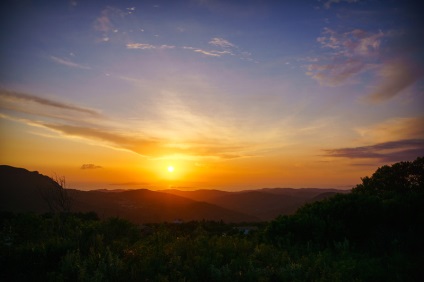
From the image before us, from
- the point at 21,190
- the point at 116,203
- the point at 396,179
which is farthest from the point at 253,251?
the point at 21,190

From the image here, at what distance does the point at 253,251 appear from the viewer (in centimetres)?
774

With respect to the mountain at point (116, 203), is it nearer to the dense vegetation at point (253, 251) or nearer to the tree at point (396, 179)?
the tree at point (396, 179)

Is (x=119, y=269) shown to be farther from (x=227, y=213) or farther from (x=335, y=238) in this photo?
(x=227, y=213)

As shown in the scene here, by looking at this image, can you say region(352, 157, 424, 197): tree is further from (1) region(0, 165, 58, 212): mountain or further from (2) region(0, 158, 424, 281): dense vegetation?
(1) region(0, 165, 58, 212): mountain

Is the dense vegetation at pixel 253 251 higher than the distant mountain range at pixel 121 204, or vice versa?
the dense vegetation at pixel 253 251

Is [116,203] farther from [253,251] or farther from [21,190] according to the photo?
[253,251]

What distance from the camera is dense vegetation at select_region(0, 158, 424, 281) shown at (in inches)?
233

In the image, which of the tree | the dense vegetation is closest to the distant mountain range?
the tree

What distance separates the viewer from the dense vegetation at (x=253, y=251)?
591cm

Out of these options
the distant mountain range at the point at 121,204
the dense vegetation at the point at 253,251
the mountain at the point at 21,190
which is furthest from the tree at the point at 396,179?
the mountain at the point at 21,190

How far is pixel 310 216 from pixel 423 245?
3.59 m

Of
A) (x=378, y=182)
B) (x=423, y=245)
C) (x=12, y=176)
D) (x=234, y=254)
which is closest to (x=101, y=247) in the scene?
(x=234, y=254)

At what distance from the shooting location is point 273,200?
153125 millimetres

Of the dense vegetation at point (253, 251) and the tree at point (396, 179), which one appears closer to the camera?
the dense vegetation at point (253, 251)
